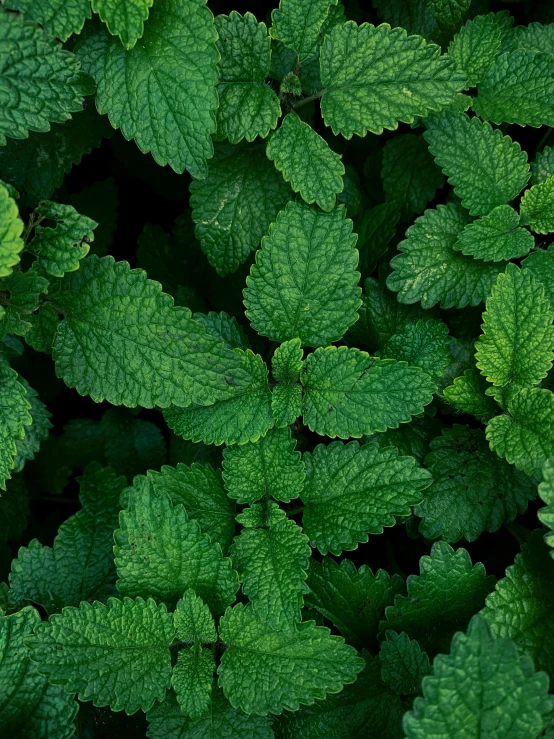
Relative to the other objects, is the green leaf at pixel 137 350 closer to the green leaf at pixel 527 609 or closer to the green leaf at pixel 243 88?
the green leaf at pixel 243 88

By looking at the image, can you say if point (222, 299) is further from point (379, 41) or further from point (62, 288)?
point (379, 41)

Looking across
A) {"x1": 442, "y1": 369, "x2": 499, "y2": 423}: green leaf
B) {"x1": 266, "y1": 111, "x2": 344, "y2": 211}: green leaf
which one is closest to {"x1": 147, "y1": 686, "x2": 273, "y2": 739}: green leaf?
{"x1": 442, "y1": 369, "x2": 499, "y2": 423}: green leaf

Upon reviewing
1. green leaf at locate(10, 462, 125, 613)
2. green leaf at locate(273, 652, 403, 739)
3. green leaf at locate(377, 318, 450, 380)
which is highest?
green leaf at locate(377, 318, 450, 380)

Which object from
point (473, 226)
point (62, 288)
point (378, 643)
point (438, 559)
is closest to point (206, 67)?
point (62, 288)

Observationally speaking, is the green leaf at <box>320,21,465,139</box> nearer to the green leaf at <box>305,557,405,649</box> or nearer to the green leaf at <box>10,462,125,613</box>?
the green leaf at <box>305,557,405,649</box>

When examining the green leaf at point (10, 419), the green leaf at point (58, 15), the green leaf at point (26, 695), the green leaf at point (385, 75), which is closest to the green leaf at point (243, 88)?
the green leaf at point (385, 75)

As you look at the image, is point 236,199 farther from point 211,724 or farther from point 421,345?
point 211,724
